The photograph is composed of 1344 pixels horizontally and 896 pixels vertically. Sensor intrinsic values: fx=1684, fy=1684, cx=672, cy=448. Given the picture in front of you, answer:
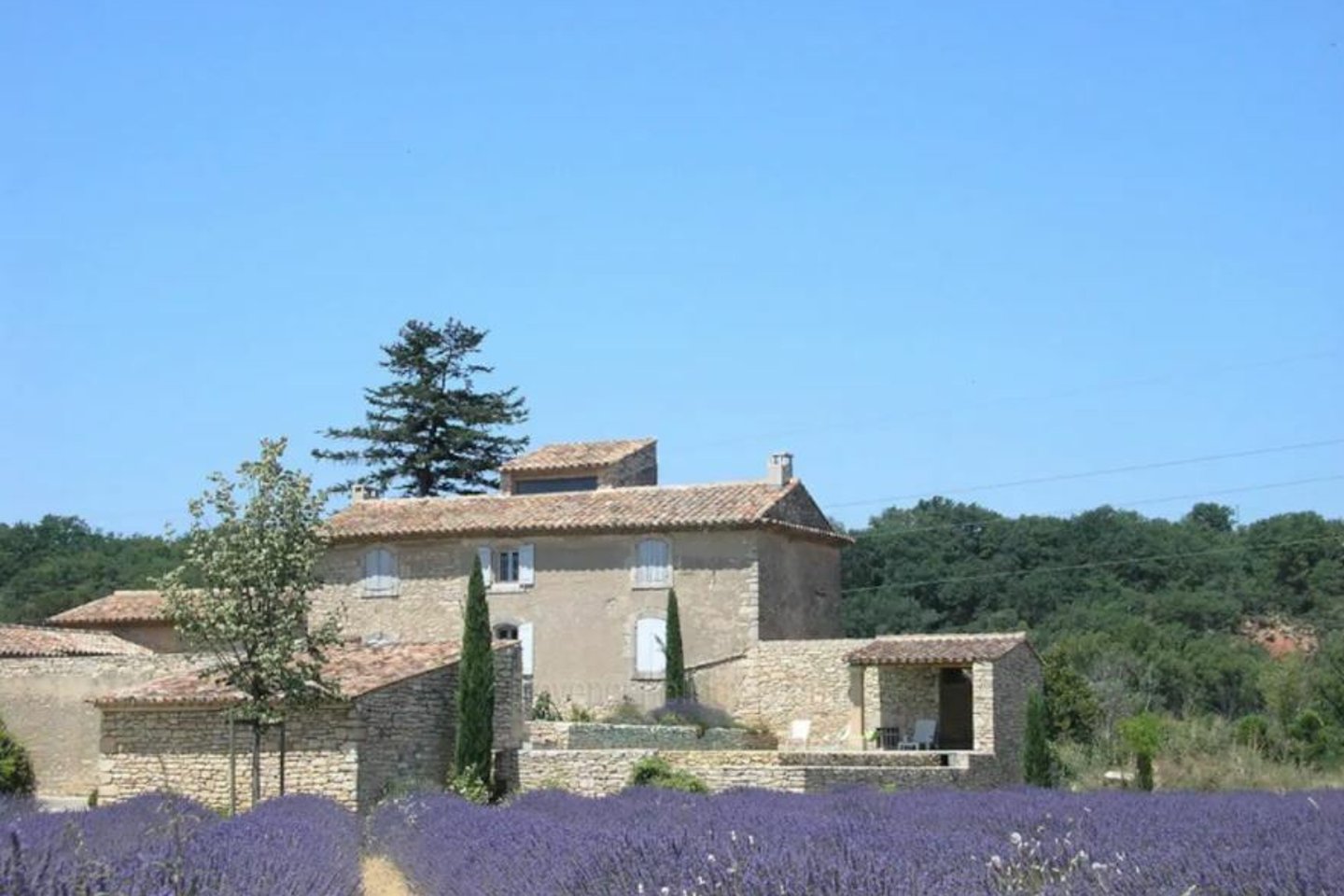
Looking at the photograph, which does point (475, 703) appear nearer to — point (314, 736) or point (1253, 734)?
point (314, 736)

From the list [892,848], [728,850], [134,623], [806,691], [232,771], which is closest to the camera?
[728,850]

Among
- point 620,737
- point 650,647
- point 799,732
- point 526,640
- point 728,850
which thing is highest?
point 526,640

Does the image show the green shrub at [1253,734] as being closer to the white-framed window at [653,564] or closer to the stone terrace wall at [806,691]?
the stone terrace wall at [806,691]

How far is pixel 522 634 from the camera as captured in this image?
3139cm

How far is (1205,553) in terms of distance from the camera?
52438 mm

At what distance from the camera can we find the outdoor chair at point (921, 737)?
2735 centimetres

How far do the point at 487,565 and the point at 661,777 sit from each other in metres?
10.8

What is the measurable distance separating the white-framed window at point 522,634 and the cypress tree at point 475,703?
8298mm

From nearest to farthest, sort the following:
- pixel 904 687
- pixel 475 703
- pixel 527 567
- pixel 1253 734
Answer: pixel 475 703, pixel 1253 734, pixel 904 687, pixel 527 567

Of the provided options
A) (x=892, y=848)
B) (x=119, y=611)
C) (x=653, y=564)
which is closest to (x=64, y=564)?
(x=119, y=611)

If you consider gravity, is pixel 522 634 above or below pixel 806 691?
above

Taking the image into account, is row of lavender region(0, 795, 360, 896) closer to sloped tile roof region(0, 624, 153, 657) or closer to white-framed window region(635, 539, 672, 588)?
sloped tile roof region(0, 624, 153, 657)

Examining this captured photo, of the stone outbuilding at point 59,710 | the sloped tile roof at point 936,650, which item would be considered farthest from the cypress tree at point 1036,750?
the stone outbuilding at point 59,710

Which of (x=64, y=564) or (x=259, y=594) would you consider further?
(x=64, y=564)
